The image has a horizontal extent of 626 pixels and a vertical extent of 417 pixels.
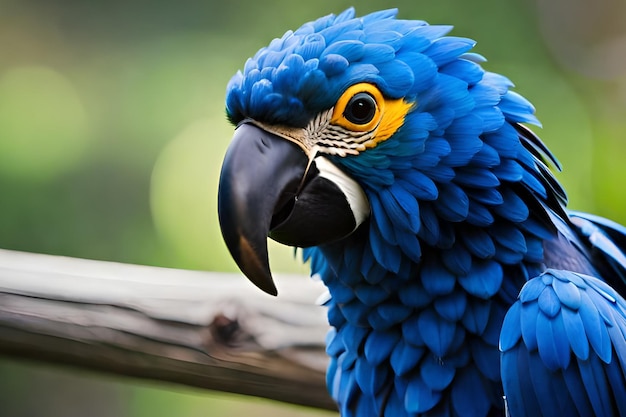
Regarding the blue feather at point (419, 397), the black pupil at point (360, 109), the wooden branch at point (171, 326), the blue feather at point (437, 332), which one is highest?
the black pupil at point (360, 109)

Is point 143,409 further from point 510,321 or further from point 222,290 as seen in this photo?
point 510,321

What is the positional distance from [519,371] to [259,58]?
474 millimetres

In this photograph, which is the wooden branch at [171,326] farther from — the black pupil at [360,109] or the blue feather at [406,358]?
the black pupil at [360,109]

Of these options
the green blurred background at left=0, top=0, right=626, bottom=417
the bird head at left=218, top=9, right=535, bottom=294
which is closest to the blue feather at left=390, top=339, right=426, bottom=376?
the bird head at left=218, top=9, right=535, bottom=294

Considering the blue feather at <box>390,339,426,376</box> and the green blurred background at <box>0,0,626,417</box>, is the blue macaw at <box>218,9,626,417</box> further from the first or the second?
the green blurred background at <box>0,0,626,417</box>

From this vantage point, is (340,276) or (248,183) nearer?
(248,183)

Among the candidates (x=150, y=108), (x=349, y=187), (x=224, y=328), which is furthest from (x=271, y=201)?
(x=150, y=108)

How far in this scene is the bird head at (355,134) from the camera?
82cm

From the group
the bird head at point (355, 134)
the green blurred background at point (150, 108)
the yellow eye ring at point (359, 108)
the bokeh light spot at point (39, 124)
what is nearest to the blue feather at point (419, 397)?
the bird head at point (355, 134)

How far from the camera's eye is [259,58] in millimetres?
863

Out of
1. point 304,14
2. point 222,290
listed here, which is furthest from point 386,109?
point 304,14

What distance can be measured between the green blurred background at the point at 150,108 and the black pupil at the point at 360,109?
5.08 ft

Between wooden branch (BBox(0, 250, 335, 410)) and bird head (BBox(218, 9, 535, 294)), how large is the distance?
0.48m

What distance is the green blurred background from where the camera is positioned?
249cm
